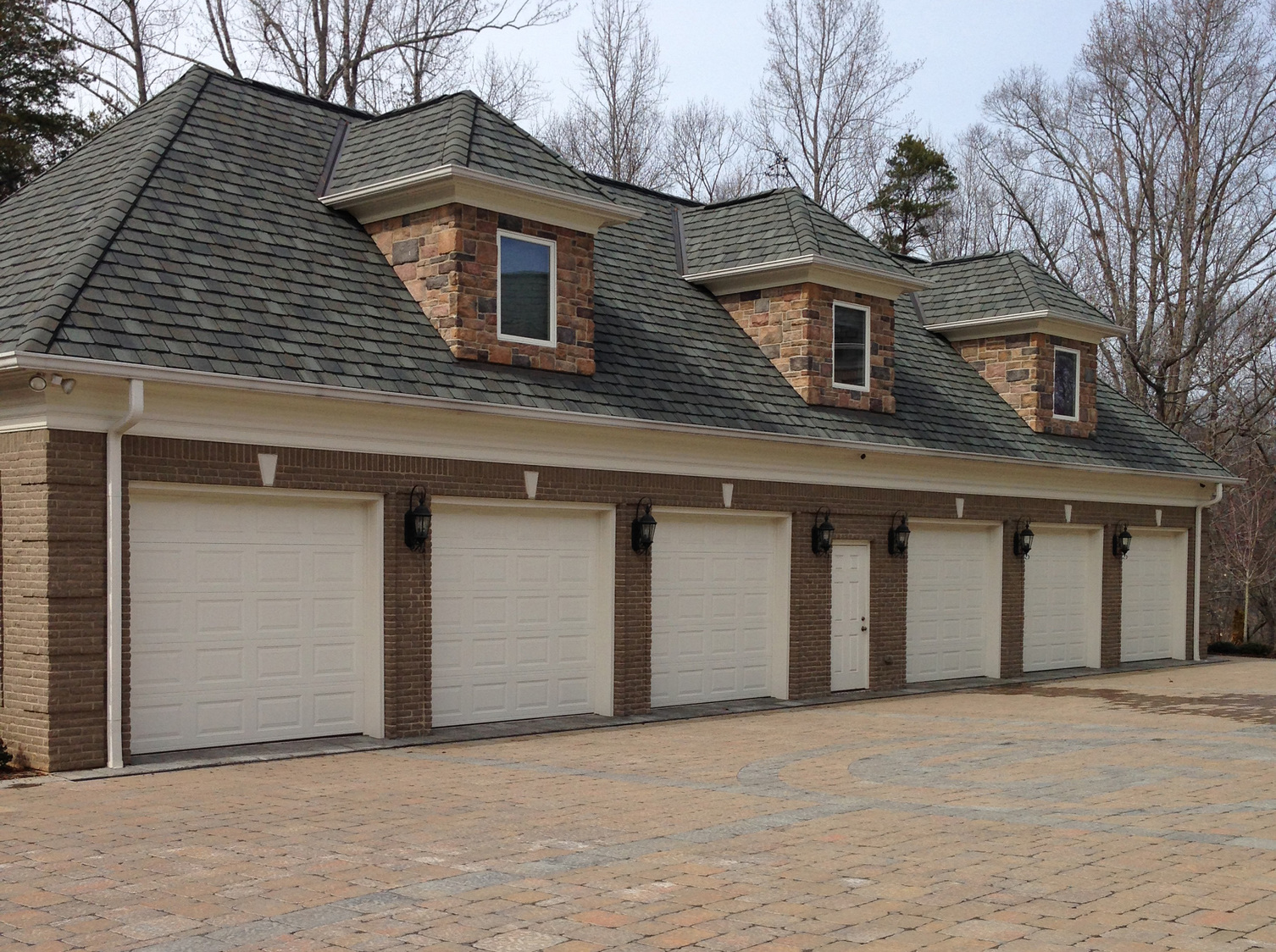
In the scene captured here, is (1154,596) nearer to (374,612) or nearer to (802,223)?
(802,223)

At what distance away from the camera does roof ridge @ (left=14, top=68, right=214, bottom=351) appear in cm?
1074

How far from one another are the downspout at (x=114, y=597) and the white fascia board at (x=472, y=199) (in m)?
4.39

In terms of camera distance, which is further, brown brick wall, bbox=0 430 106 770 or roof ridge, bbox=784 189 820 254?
roof ridge, bbox=784 189 820 254

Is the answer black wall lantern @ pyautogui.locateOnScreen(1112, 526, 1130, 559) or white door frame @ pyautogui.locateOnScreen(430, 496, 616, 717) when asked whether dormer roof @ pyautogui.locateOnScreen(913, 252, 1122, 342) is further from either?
white door frame @ pyautogui.locateOnScreen(430, 496, 616, 717)

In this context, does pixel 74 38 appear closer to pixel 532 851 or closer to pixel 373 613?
pixel 373 613

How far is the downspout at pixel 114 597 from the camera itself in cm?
1112

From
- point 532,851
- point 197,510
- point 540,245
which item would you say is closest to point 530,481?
point 540,245

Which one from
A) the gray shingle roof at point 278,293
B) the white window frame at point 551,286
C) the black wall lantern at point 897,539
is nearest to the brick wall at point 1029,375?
the gray shingle roof at point 278,293

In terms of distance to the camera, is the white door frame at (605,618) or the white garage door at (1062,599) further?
the white garage door at (1062,599)

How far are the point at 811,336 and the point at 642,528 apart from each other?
4.30 meters

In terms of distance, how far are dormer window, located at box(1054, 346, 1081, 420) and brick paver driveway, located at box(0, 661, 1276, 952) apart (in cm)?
1055

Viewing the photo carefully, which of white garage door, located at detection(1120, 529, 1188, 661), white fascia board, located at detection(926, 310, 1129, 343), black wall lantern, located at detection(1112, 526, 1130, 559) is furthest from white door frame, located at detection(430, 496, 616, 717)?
white garage door, located at detection(1120, 529, 1188, 661)

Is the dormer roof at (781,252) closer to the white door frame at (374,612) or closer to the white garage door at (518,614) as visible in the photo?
the white garage door at (518,614)

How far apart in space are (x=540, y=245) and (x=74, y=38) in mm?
16595
